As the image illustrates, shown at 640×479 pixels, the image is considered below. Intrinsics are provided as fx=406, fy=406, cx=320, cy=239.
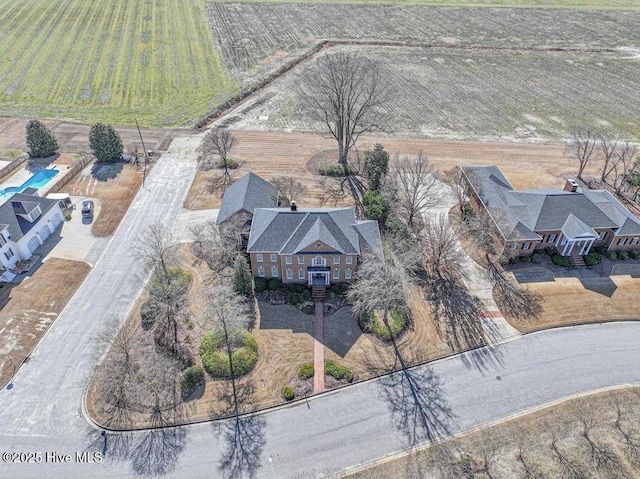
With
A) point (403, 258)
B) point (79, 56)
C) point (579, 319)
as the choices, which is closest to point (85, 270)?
point (403, 258)

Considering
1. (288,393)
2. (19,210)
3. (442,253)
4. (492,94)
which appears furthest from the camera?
(492,94)

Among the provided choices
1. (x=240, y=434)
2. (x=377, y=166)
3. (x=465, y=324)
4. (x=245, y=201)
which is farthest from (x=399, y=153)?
(x=240, y=434)

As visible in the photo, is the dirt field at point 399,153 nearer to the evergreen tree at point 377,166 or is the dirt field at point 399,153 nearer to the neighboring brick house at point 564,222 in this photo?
the evergreen tree at point 377,166

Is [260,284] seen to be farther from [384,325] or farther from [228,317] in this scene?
[384,325]

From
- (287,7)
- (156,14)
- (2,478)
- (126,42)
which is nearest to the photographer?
(2,478)

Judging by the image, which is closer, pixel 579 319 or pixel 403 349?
pixel 403 349

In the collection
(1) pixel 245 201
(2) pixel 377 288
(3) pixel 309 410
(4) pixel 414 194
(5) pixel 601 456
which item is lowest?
(3) pixel 309 410

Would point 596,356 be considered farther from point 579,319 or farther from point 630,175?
point 630,175
